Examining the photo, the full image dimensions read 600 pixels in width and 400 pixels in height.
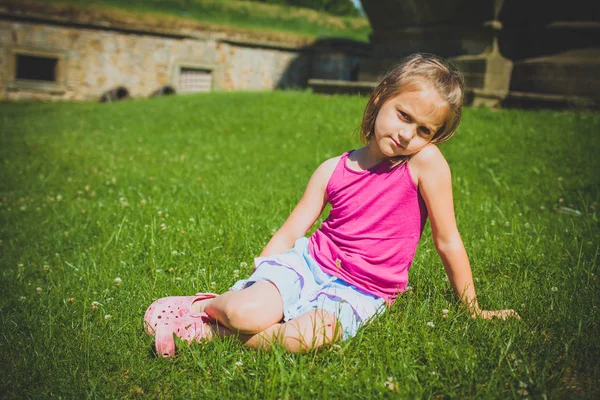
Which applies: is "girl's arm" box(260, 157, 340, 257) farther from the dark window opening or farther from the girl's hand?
the dark window opening

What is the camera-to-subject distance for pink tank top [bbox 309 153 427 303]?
260 centimetres

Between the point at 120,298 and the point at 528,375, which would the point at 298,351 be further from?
the point at 120,298

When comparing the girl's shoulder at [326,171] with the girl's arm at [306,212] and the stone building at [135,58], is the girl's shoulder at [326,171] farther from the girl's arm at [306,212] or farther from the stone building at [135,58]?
the stone building at [135,58]

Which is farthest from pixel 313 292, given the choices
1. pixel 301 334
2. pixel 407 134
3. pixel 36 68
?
pixel 36 68

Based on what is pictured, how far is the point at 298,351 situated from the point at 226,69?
71.6ft

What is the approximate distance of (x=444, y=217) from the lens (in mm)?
2566

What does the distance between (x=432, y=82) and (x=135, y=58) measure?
2074 centimetres

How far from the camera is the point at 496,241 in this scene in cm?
381

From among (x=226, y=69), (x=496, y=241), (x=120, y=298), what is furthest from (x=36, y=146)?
(x=226, y=69)

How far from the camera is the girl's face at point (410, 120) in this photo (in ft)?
8.08

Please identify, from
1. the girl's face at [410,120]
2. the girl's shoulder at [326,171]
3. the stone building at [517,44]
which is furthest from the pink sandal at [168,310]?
the stone building at [517,44]

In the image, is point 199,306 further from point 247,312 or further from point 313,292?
point 313,292

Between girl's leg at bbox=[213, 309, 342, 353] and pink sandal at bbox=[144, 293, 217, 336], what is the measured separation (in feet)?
1.21

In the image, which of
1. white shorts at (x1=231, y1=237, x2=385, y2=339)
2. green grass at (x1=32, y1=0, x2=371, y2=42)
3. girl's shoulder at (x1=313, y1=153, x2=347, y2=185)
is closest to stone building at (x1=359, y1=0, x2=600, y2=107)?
girl's shoulder at (x1=313, y1=153, x2=347, y2=185)
